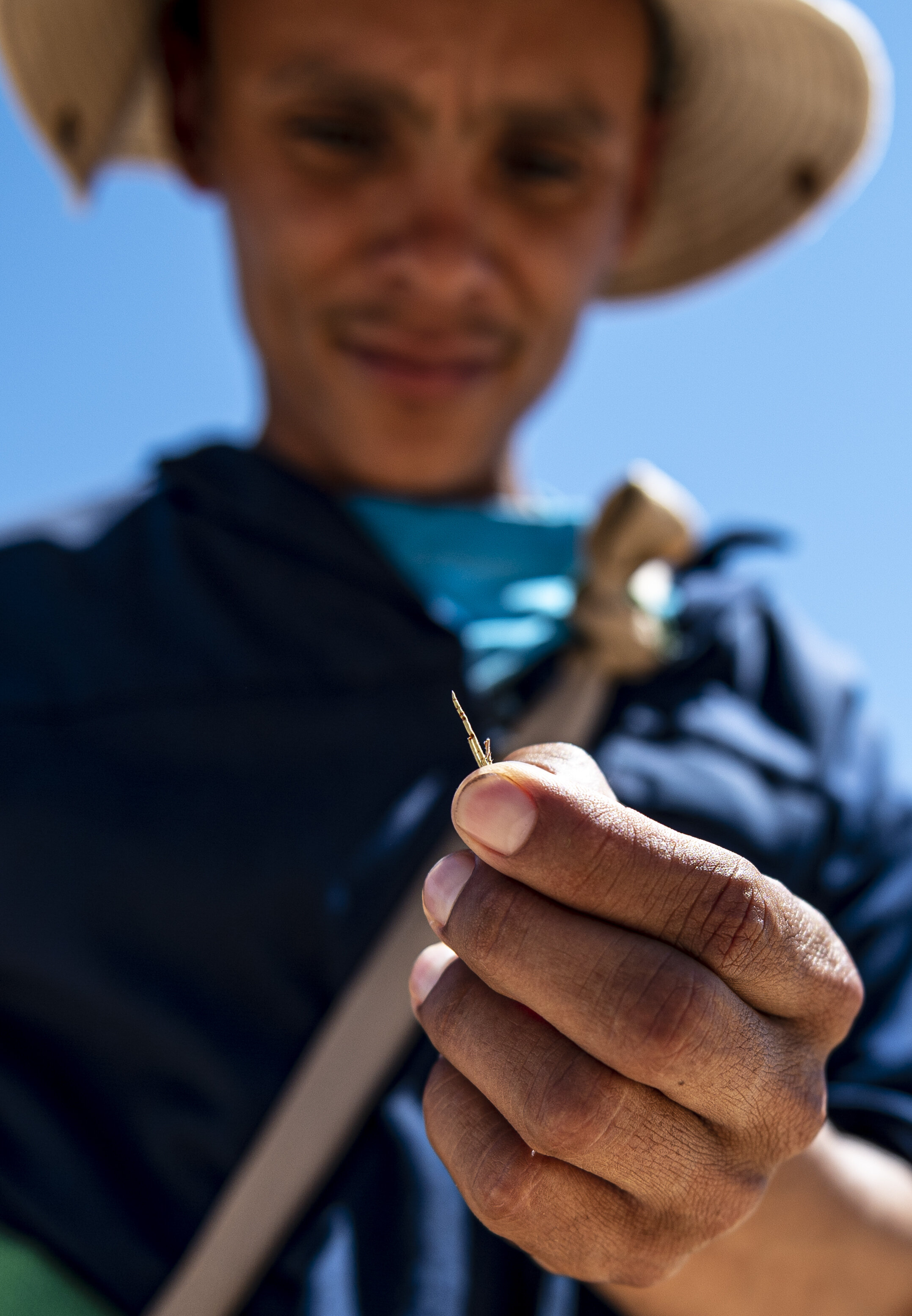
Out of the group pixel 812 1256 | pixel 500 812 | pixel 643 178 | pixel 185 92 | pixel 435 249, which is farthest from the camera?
pixel 643 178

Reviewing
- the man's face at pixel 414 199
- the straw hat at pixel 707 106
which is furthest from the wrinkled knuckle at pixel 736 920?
the straw hat at pixel 707 106

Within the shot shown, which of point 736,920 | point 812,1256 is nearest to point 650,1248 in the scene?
point 736,920

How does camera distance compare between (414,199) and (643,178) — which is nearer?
(414,199)

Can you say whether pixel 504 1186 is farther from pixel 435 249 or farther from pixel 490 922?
pixel 435 249

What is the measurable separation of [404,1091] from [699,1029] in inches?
21.7

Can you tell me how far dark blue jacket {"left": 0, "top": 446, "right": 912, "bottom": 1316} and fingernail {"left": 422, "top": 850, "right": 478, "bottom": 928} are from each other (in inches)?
20.0

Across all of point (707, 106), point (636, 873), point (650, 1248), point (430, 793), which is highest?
point (707, 106)

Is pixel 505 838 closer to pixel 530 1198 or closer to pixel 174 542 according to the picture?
pixel 530 1198

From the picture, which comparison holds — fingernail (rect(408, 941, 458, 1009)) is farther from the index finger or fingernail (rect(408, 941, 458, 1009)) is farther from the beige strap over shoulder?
the beige strap over shoulder

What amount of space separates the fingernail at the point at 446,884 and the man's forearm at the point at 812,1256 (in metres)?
0.49

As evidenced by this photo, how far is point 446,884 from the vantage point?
1.74 ft

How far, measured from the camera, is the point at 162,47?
62.7 inches

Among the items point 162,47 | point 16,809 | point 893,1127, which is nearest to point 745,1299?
point 893,1127

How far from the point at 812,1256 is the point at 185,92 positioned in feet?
5.45
